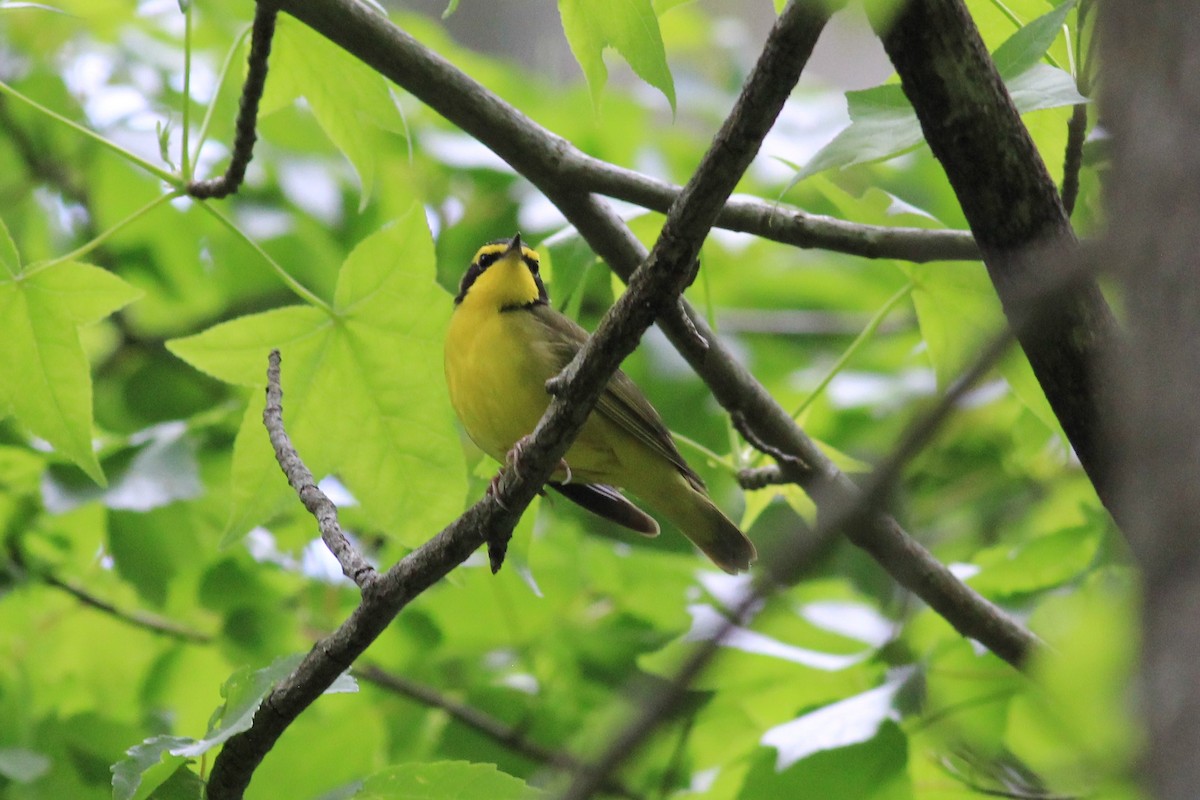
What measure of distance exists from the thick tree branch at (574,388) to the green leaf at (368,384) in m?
0.50

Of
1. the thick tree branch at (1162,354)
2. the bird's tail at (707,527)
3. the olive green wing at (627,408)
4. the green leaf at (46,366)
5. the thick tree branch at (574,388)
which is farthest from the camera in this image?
the bird's tail at (707,527)

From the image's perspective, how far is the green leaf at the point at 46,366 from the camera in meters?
3.12

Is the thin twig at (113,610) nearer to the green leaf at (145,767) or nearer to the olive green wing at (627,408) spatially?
the olive green wing at (627,408)

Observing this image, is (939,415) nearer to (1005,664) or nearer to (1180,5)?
(1180,5)

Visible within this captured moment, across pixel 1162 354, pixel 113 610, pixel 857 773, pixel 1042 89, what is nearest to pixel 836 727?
pixel 857 773

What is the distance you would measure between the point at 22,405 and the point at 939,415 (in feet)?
8.92

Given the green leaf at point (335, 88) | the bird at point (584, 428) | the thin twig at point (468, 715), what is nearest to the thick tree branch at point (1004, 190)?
the green leaf at point (335, 88)

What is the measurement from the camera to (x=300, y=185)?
6.01 metres

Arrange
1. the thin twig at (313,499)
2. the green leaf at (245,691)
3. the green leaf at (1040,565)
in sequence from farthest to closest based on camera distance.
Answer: the green leaf at (1040,565) → the thin twig at (313,499) → the green leaf at (245,691)

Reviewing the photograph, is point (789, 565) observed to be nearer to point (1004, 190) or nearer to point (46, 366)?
point (1004, 190)

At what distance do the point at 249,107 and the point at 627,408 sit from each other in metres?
1.65

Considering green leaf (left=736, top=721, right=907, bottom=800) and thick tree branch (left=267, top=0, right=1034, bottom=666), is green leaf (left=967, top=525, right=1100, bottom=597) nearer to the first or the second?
thick tree branch (left=267, top=0, right=1034, bottom=666)

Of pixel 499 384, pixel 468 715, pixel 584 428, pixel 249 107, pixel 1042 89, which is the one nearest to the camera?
pixel 1042 89

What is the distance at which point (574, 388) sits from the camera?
8.20 ft
